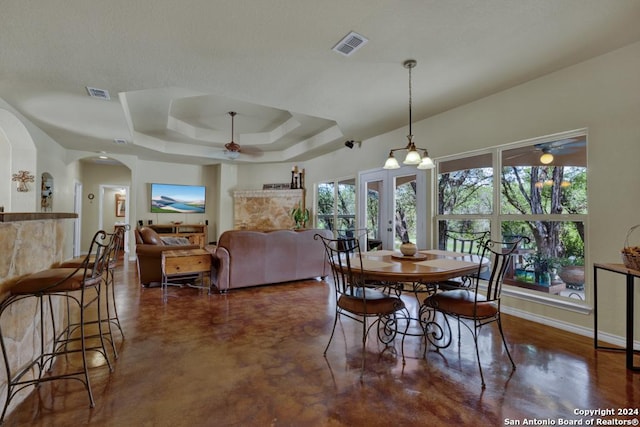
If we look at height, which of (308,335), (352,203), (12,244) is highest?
(352,203)

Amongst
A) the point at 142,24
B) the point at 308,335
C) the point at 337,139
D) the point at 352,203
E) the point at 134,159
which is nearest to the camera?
the point at 142,24

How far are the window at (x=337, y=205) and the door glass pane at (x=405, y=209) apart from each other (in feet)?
4.16

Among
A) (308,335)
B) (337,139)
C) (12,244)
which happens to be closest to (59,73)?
(12,244)

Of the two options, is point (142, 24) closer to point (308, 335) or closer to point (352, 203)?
point (308, 335)

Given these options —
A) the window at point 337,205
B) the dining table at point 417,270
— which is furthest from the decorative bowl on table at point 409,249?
the window at point 337,205

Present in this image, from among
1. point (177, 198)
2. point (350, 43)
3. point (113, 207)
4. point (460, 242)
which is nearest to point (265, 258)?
point (460, 242)

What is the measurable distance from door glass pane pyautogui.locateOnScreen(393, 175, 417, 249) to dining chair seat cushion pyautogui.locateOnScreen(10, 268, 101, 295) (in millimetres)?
4153

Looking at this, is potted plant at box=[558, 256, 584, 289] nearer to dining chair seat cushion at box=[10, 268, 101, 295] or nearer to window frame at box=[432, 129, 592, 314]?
window frame at box=[432, 129, 592, 314]

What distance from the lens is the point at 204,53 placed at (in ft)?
9.09

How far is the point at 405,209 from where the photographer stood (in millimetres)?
4906

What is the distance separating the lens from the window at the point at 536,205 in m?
2.99

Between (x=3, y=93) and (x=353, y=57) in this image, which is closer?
(x=353, y=57)

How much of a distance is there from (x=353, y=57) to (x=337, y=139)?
2946 mm

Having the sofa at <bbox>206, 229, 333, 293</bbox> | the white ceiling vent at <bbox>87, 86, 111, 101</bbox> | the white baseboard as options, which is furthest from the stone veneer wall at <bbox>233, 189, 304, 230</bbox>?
the white baseboard
